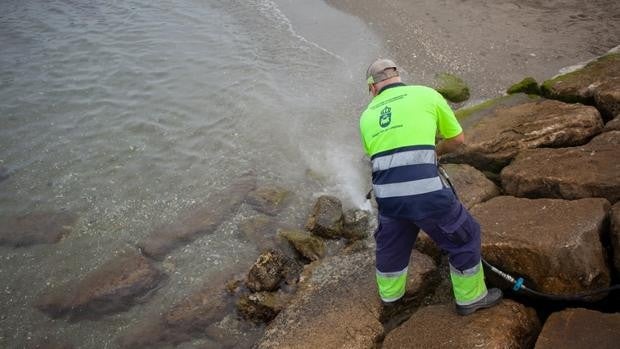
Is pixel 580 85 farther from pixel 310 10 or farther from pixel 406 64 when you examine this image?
pixel 310 10

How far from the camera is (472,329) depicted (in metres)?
3.95

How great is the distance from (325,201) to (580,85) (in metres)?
4.72

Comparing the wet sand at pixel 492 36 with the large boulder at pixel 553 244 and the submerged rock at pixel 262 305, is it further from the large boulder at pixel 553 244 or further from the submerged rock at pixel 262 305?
the submerged rock at pixel 262 305

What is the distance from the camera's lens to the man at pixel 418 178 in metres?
3.80

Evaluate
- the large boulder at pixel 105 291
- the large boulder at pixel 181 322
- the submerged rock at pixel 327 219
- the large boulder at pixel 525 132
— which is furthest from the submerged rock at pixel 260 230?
the large boulder at pixel 525 132

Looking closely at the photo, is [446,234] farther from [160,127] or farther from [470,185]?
[160,127]

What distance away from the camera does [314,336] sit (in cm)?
458

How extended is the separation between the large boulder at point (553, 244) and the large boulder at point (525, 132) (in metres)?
1.69

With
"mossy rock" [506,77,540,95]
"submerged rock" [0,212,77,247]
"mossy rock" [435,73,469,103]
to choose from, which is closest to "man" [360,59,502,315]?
"mossy rock" [506,77,540,95]

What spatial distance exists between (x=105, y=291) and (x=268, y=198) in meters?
2.94

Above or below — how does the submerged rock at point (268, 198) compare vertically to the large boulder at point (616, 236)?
below

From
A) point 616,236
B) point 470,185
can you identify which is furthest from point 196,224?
point 616,236

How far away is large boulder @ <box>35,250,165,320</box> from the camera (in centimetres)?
616

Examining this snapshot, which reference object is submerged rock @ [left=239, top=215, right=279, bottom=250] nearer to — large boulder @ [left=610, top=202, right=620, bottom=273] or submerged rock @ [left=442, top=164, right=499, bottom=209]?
submerged rock @ [left=442, top=164, right=499, bottom=209]
